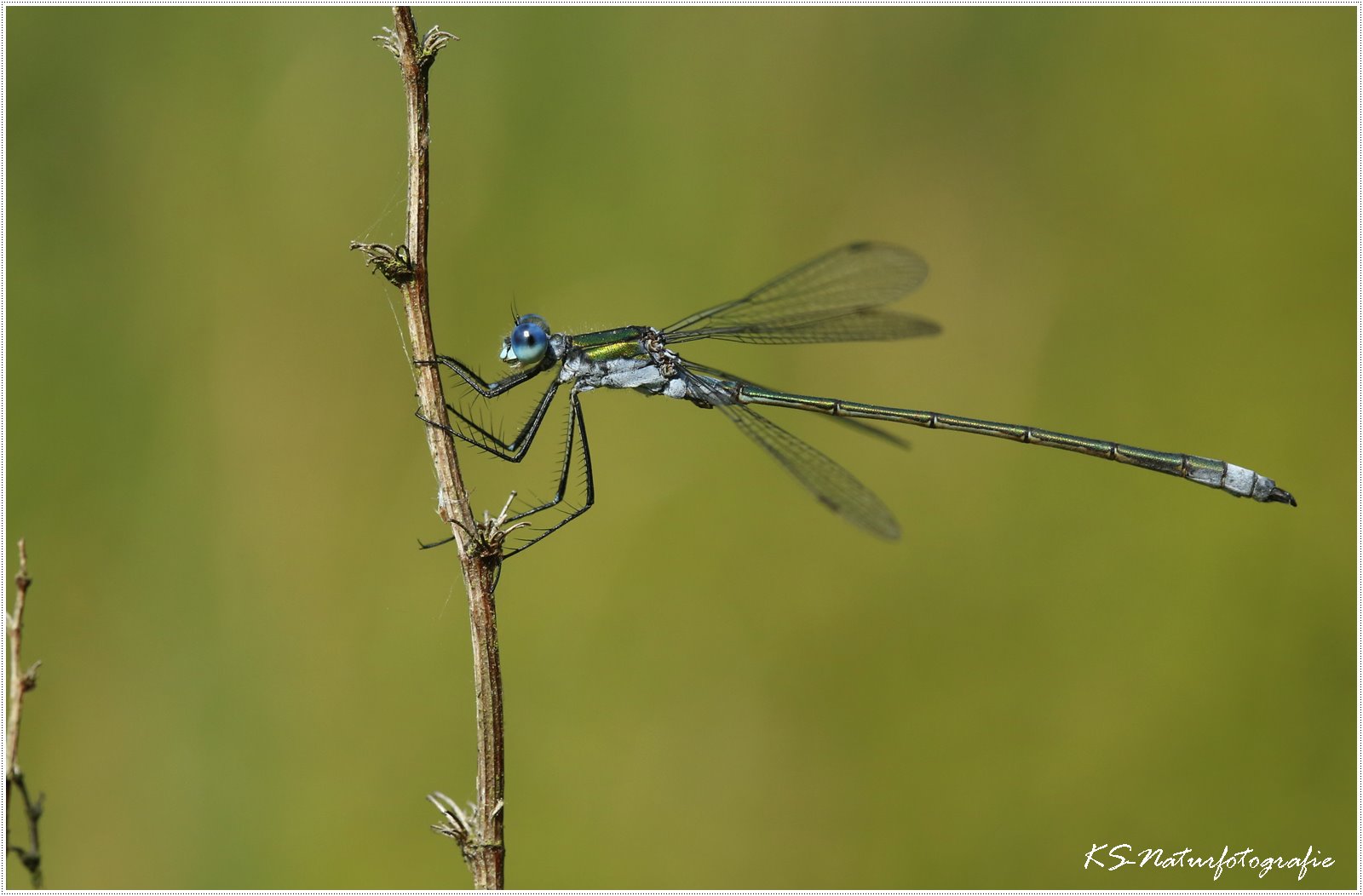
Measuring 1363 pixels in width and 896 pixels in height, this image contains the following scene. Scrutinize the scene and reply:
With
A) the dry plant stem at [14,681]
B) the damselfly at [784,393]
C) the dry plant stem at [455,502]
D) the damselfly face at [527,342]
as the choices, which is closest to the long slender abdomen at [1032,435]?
the damselfly at [784,393]

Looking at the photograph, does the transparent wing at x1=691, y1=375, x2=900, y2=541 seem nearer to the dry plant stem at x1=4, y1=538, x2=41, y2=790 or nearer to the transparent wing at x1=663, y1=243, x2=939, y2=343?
the transparent wing at x1=663, y1=243, x2=939, y2=343

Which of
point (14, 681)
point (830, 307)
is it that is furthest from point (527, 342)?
point (14, 681)

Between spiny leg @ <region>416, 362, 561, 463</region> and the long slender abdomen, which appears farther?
the long slender abdomen

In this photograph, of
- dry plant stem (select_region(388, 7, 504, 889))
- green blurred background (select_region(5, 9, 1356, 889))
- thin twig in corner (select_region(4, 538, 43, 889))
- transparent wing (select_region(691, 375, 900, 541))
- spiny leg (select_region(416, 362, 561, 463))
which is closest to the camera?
thin twig in corner (select_region(4, 538, 43, 889))

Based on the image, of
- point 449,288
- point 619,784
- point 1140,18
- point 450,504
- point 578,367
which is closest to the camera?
point 450,504

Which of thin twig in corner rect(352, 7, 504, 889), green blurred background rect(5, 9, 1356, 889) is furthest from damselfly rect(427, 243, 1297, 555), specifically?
thin twig in corner rect(352, 7, 504, 889)

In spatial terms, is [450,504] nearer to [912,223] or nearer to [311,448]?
[311,448]

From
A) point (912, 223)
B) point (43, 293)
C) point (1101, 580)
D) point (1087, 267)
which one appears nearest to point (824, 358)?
point (912, 223)

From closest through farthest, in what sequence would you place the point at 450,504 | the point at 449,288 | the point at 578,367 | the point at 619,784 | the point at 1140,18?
1. the point at 450,504
2. the point at 578,367
3. the point at 619,784
4. the point at 449,288
5. the point at 1140,18
